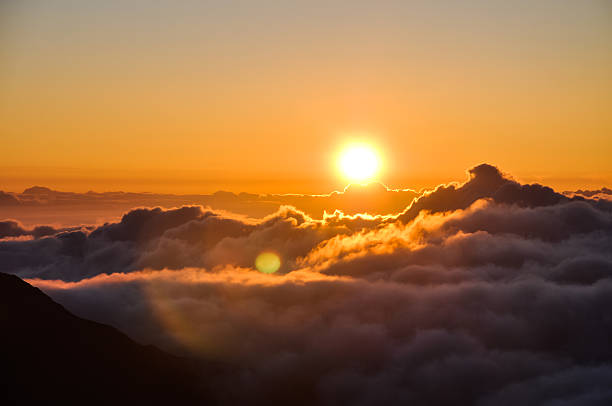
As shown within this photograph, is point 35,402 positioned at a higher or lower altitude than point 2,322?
lower

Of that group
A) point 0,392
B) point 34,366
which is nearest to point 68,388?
point 34,366

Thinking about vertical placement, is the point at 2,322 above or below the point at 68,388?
above

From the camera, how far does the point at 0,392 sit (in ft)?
561

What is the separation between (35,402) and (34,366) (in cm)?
1846

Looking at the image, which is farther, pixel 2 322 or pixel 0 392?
pixel 2 322

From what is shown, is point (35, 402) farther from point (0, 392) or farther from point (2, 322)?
point (2, 322)

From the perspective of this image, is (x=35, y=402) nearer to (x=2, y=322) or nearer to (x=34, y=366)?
(x=34, y=366)

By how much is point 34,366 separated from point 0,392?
78.1ft

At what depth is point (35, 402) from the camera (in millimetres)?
179375

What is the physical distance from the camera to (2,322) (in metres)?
198

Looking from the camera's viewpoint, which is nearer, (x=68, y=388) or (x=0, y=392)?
(x=0, y=392)

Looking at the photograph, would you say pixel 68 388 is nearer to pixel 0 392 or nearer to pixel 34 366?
pixel 34 366

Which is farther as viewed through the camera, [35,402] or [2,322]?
[2,322]

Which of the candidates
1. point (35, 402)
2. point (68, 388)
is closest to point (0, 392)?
point (35, 402)
